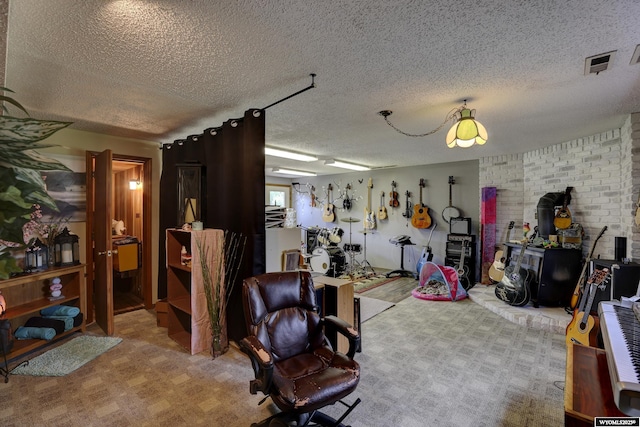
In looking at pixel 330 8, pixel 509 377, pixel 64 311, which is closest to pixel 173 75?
pixel 330 8

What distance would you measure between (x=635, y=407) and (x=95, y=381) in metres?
3.49

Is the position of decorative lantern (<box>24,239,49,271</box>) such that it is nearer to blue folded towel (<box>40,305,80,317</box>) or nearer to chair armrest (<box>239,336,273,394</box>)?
blue folded towel (<box>40,305,80,317</box>)

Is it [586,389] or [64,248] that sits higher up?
[64,248]

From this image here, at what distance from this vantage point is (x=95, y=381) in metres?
2.49

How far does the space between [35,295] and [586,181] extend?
23.3ft

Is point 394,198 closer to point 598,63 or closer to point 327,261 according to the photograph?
point 327,261

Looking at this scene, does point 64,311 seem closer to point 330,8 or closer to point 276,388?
point 276,388

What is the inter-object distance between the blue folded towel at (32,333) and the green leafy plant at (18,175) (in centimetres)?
329

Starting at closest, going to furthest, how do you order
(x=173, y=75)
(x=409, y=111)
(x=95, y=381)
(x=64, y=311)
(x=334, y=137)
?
(x=173, y=75) < (x=95, y=381) < (x=409, y=111) < (x=64, y=311) < (x=334, y=137)

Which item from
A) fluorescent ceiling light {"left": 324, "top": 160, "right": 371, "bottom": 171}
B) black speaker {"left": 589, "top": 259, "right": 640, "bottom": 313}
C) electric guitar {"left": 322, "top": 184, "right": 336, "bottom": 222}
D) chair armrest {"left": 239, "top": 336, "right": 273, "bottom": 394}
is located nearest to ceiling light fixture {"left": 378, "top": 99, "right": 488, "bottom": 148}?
black speaker {"left": 589, "top": 259, "right": 640, "bottom": 313}

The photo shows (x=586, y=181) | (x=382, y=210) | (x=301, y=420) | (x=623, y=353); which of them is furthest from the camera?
(x=382, y=210)

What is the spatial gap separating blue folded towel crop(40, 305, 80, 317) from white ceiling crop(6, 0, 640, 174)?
2080 millimetres

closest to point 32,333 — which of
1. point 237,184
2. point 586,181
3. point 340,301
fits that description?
point 237,184

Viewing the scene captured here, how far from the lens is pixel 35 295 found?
3293 mm
